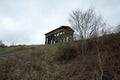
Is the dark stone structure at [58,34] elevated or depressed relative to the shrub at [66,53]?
elevated

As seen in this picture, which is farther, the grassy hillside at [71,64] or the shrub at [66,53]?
the shrub at [66,53]

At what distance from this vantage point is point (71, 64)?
12750 millimetres

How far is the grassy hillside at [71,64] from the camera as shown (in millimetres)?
10548

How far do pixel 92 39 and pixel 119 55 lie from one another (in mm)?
3060

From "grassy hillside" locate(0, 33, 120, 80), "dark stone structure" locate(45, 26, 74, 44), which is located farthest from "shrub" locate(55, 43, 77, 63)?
"dark stone structure" locate(45, 26, 74, 44)

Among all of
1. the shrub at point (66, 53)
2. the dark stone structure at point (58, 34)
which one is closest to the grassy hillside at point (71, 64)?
the shrub at point (66, 53)

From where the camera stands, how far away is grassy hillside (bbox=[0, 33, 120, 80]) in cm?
1055

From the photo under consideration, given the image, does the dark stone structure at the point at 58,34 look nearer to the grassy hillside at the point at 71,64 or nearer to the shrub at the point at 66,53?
the shrub at the point at 66,53

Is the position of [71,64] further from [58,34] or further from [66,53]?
[58,34]

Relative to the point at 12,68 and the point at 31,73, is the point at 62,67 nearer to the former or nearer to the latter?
the point at 31,73

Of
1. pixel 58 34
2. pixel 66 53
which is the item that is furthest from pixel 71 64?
pixel 58 34

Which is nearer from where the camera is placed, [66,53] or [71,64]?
[71,64]

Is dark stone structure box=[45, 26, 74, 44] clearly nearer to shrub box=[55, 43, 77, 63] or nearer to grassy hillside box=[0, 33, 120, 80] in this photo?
shrub box=[55, 43, 77, 63]

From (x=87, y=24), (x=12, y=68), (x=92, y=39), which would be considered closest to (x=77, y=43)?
(x=92, y=39)
